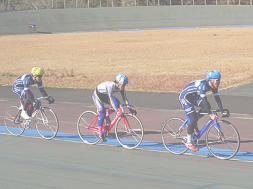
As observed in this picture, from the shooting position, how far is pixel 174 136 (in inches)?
350

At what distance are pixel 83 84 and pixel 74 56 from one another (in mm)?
14317

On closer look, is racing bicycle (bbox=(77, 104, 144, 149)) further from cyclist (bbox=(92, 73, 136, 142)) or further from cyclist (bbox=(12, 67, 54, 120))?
cyclist (bbox=(12, 67, 54, 120))

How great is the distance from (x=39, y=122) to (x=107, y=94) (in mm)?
1895

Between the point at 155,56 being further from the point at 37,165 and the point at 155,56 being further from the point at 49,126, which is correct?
the point at 37,165

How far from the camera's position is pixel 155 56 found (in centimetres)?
3183

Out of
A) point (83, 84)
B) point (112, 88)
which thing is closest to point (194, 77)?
point (83, 84)

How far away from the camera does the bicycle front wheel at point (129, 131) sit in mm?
9066

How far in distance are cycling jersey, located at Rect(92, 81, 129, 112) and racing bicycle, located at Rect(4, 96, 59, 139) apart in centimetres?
121

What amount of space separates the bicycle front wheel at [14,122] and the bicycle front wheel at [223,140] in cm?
471

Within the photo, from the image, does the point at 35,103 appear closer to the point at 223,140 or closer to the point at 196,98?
the point at 196,98

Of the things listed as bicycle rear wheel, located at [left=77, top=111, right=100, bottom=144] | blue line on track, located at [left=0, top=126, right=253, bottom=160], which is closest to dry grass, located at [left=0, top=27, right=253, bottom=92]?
blue line on track, located at [left=0, top=126, right=253, bottom=160]

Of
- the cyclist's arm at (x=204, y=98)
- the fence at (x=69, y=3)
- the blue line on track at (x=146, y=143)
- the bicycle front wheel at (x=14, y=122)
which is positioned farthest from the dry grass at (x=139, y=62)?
the fence at (x=69, y=3)

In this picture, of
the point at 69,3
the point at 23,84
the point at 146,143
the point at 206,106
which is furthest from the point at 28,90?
the point at 69,3

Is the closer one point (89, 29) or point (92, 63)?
point (92, 63)
